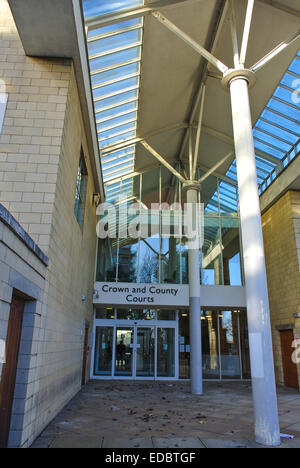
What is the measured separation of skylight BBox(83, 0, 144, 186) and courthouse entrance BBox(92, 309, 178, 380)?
6.71 metres

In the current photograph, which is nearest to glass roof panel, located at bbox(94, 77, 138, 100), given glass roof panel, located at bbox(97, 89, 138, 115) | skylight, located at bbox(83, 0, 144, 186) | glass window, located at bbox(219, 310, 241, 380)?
skylight, located at bbox(83, 0, 144, 186)

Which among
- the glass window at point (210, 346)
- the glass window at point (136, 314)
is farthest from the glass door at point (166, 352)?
the glass window at point (210, 346)

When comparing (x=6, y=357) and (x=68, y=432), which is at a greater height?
(x=6, y=357)

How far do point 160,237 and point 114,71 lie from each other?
24.0 feet

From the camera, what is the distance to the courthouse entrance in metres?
13.5

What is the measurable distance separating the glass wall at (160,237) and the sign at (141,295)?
65 cm

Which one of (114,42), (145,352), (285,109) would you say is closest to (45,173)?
(114,42)

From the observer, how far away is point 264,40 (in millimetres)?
9227

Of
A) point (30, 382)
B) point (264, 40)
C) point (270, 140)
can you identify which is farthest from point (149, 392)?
point (264, 40)

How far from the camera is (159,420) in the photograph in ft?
21.3

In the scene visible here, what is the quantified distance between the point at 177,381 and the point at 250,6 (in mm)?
12422

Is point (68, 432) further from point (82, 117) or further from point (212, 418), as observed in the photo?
point (82, 117)

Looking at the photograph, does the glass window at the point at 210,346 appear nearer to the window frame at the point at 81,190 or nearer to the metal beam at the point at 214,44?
the window frame at the point at 81,190

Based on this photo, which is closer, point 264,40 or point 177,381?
point 264,40
